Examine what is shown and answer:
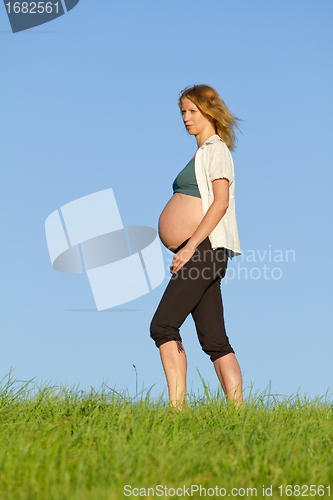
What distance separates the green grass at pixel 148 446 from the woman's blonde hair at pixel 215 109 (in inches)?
71.7

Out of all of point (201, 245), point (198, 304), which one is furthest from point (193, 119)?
point (198, 304)

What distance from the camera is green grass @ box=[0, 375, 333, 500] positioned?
167cm

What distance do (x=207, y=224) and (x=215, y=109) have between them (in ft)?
2.87

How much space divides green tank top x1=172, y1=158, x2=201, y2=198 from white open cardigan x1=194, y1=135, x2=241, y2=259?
4 cm

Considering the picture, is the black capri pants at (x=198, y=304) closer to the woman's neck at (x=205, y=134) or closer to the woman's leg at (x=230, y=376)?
the woman's leg at (x=230, y=376)

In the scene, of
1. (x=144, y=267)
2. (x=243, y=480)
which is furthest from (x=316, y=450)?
(x=144, y=267)

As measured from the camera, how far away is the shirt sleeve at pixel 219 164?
9.70 feet

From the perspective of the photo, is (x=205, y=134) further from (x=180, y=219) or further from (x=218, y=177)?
(x=180, y=219)

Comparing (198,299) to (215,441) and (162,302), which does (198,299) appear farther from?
(215,441)

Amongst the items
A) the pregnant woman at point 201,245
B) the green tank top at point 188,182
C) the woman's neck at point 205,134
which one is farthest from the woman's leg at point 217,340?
the woman's neck at point 205,134

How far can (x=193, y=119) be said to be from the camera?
322 cm

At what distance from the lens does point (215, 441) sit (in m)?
2.22

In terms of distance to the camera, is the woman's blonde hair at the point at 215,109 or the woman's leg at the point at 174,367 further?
the woman's blonde hair at the point at 215,109

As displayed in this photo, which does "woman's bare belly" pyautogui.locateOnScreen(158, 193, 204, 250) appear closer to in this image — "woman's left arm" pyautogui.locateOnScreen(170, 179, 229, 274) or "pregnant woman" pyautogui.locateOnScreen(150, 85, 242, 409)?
"pregnant woman" pyautogui.locateOnScreen(150, 85, 242, 409)
